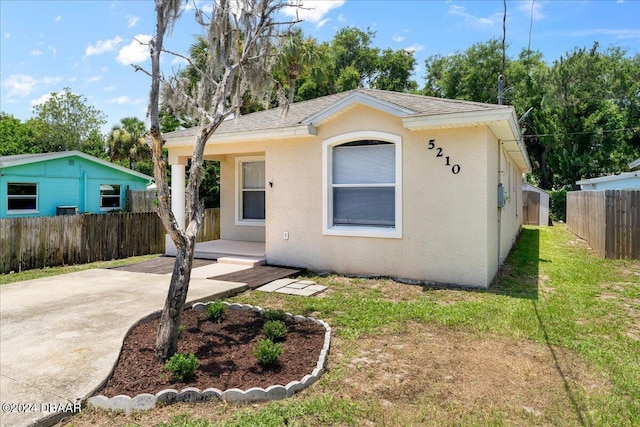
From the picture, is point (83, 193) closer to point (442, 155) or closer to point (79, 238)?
point (79, 238)

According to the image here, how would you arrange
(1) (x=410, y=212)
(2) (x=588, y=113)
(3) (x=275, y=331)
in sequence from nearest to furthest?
1. (3) (x=275, y=331)
2. (1) (x=410, y=212)
3. (2) (x=588, y=113)

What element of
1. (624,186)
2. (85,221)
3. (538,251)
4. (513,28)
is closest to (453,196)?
(513,28)

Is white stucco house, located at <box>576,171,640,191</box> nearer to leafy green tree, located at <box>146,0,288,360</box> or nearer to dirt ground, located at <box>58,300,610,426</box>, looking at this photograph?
dirt ground, located at <box>58,300,610,426</box>

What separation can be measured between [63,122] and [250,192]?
35099 millimetres

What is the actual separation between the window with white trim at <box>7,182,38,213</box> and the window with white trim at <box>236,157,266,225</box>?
10.8 m

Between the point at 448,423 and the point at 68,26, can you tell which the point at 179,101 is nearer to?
the point at 448,423

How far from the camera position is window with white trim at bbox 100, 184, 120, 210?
1964 cm

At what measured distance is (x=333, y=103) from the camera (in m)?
7.94

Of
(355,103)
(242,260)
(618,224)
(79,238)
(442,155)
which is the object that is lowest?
(242,260)

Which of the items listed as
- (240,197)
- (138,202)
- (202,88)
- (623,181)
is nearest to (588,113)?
(623,181)

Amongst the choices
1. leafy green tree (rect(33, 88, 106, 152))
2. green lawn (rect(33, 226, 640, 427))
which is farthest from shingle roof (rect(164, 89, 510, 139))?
leafy green tree (rect(33, 88, 106, 152))

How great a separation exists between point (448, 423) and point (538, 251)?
1079 cm

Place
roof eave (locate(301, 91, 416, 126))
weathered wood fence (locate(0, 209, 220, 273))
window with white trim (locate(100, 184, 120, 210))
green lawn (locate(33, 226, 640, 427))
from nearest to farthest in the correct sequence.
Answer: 1. green lawn (locate(33, 226, 640, 427))
2. roof eave (locate(301, 91, 416, 126))
3. weathered wood fence (locate(0, 209, 220, 273))
4. window with white trim (locate(100, 184, 120, 210))

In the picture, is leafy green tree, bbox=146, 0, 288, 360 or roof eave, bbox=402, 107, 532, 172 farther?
roof eave, bbox=402, 107, 532, 172
